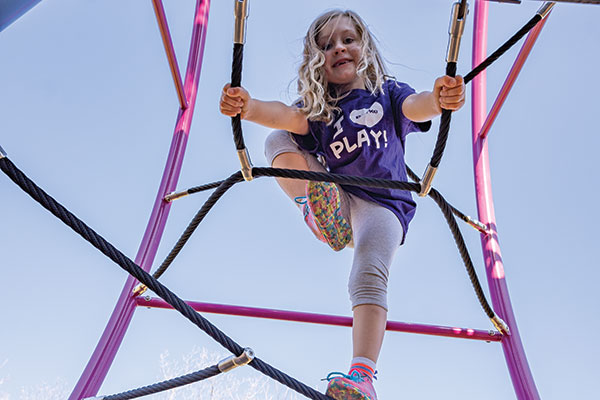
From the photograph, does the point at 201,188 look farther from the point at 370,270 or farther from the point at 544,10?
the point at 544,10

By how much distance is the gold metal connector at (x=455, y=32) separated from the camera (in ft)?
2.28

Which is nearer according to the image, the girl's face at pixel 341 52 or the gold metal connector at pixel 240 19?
the gold metal connector at pixel 240 19

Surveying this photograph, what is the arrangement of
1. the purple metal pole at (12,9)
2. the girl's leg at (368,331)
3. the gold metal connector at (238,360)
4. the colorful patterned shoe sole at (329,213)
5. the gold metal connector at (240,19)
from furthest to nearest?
the colorful patterned shoe sole at (329,213), the girl's leg at (368,331), the gold metal connector at (238,360), the gold metal connector at (240,19), the purple metal pole at (12,9)

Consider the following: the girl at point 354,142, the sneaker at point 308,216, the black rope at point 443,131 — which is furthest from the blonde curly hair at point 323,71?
the black rope at point 443,131

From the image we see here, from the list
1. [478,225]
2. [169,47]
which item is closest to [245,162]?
[169,47]

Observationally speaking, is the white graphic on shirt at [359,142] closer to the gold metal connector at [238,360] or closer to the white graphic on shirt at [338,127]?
the white graphic on shirt at [338,127]

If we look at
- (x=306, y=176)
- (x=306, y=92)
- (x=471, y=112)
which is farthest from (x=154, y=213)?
(x=471, y=112)

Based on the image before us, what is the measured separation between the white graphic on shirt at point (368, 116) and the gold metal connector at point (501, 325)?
59 cm

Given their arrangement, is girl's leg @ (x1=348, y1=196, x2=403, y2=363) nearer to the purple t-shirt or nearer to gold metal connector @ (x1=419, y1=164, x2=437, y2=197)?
the purple t-shirt

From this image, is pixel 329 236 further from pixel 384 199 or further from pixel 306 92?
pixel 306 92

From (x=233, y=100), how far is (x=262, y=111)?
0.54ft

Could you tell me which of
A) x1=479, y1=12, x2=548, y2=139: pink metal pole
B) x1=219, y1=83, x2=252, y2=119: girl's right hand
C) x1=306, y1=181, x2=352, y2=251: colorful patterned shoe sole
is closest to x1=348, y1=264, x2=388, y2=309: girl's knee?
x1=306, y1=181, x2=352, y2=251: colorful patterned shoe sole

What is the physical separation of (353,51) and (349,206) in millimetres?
349

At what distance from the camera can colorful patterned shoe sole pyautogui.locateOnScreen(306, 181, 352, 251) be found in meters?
1.11
